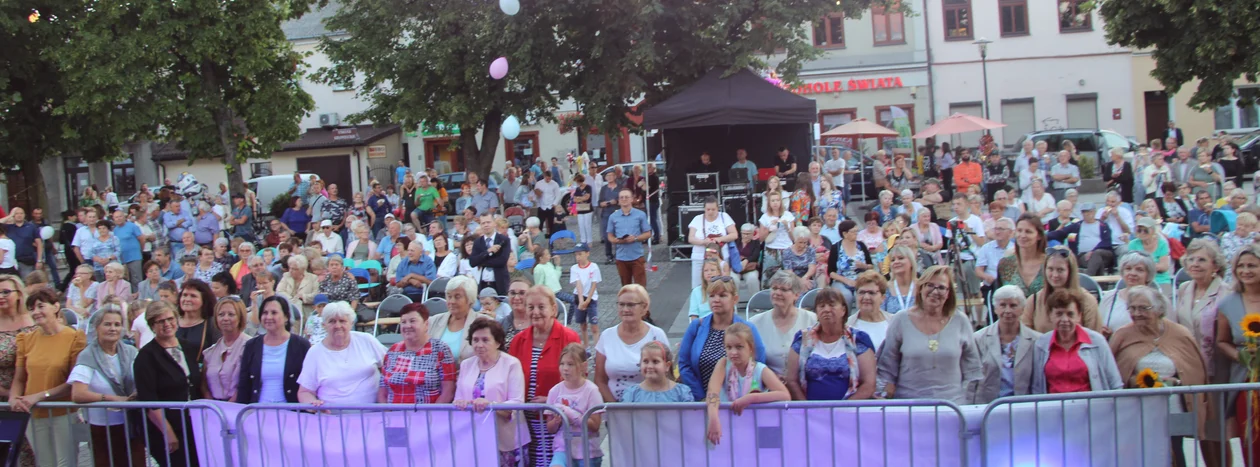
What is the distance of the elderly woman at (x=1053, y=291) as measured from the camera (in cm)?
626

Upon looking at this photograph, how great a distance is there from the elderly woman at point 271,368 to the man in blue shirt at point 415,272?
564 cm

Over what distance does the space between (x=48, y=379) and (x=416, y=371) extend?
86.8 inches

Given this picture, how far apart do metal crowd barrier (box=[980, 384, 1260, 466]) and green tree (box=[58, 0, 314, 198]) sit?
18.9 m

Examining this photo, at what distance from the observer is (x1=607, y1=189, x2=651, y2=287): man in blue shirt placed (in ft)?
41.1

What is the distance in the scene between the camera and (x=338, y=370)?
6340mm

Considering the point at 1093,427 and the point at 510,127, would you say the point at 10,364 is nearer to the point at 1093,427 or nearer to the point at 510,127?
Answer: the point at 1093,427

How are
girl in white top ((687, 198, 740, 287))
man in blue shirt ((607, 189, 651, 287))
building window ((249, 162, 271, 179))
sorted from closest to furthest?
girl in white top ((687, 198, 740, 287)), man in blue shirt ((607, 189, 651, 287)), building window ((249, 162, 271, 179))

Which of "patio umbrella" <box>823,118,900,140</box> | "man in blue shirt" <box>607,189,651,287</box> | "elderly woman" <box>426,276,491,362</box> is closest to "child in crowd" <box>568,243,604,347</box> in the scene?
"man in blue shirt" <box>607,189,651,287</box>

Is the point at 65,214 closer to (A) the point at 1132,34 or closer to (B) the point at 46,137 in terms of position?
(B) the point at 46,137

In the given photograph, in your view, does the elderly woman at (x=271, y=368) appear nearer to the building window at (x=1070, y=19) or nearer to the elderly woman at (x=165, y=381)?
the elderly woman at (x=165, y=381)

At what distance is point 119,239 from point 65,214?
11.5 feet

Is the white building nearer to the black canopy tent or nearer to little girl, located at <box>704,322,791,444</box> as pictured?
the black canopy tent

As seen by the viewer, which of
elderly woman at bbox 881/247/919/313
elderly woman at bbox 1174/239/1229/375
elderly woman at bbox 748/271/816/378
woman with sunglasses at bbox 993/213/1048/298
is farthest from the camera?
woman with sunglasses at bbox 993/213/1048/298

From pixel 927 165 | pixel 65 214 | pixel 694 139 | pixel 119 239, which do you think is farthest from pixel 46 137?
pixel 927 165
